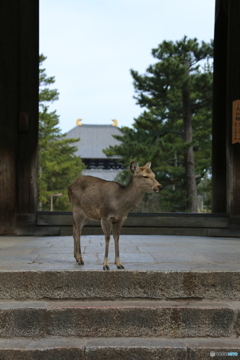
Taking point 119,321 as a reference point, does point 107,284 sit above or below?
above

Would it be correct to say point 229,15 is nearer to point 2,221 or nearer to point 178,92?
point 2,221

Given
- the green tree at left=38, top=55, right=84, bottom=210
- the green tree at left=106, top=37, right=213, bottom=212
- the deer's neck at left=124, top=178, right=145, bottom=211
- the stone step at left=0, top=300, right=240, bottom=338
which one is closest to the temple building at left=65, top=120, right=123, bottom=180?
the green tree at left=38, top=55, right=84, bottom=210

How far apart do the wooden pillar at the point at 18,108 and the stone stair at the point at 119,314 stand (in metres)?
3.08

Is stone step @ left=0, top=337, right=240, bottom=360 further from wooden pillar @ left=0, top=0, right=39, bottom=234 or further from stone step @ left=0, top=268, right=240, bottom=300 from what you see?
wooden pillar @ left=0, top=0, right=39, bottom=234

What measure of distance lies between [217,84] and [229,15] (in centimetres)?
111

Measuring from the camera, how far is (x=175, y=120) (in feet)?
60.1

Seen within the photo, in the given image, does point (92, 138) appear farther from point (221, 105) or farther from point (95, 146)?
point (221, 105)

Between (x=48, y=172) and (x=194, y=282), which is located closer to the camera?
(x=194, y=282)

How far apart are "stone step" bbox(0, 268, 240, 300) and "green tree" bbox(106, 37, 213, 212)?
456 inches

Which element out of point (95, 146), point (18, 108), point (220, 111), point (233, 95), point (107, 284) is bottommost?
point (107, 284)

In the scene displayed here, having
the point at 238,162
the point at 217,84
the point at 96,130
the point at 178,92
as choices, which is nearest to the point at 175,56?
the point at 178,92

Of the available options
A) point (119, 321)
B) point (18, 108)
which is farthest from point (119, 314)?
point (18, 108)

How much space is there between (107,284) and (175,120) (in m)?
15.8

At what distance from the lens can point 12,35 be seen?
6.04m
